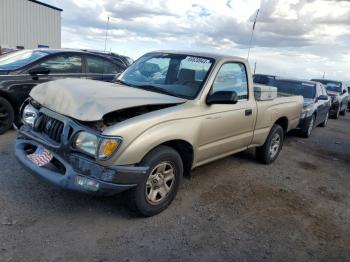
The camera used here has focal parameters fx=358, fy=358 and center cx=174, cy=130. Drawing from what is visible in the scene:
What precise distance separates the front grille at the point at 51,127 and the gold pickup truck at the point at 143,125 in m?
0.01

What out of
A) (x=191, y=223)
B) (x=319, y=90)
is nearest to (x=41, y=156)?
(x=191, y=223)

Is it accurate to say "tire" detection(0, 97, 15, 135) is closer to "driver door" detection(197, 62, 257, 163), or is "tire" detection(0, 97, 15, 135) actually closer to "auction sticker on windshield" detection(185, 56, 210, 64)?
"auction sticker on windshield" detection(185, 56, 210, 64)

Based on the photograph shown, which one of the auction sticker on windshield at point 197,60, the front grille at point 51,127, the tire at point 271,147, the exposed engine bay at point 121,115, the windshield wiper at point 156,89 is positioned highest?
the auction sticker on windshield at point 197,60

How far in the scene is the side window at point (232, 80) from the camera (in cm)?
468

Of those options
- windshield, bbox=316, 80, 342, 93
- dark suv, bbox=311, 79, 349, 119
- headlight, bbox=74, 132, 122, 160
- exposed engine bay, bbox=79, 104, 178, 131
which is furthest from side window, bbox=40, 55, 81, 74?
windshield, bbox=316, 80, 342, 93

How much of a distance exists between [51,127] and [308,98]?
7939 mm

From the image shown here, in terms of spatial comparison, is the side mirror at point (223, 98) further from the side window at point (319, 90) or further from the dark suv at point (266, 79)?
the side window at point (319, 90)

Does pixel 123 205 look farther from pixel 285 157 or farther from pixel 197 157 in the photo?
pixel 285 157

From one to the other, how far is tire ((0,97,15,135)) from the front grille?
111 inches

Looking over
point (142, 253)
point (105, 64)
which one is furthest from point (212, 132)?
point (105, 64)

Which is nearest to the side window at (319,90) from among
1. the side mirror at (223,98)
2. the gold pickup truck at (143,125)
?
the gold pickup truck at (143,125)

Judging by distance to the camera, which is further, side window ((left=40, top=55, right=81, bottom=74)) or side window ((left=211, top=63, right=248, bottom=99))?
side window ((left=40, top=55, right=81, bottom=74))

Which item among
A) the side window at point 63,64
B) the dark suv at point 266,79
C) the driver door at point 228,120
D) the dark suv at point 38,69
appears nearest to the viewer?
the driver door at point 228,120

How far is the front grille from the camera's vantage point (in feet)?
11.7
